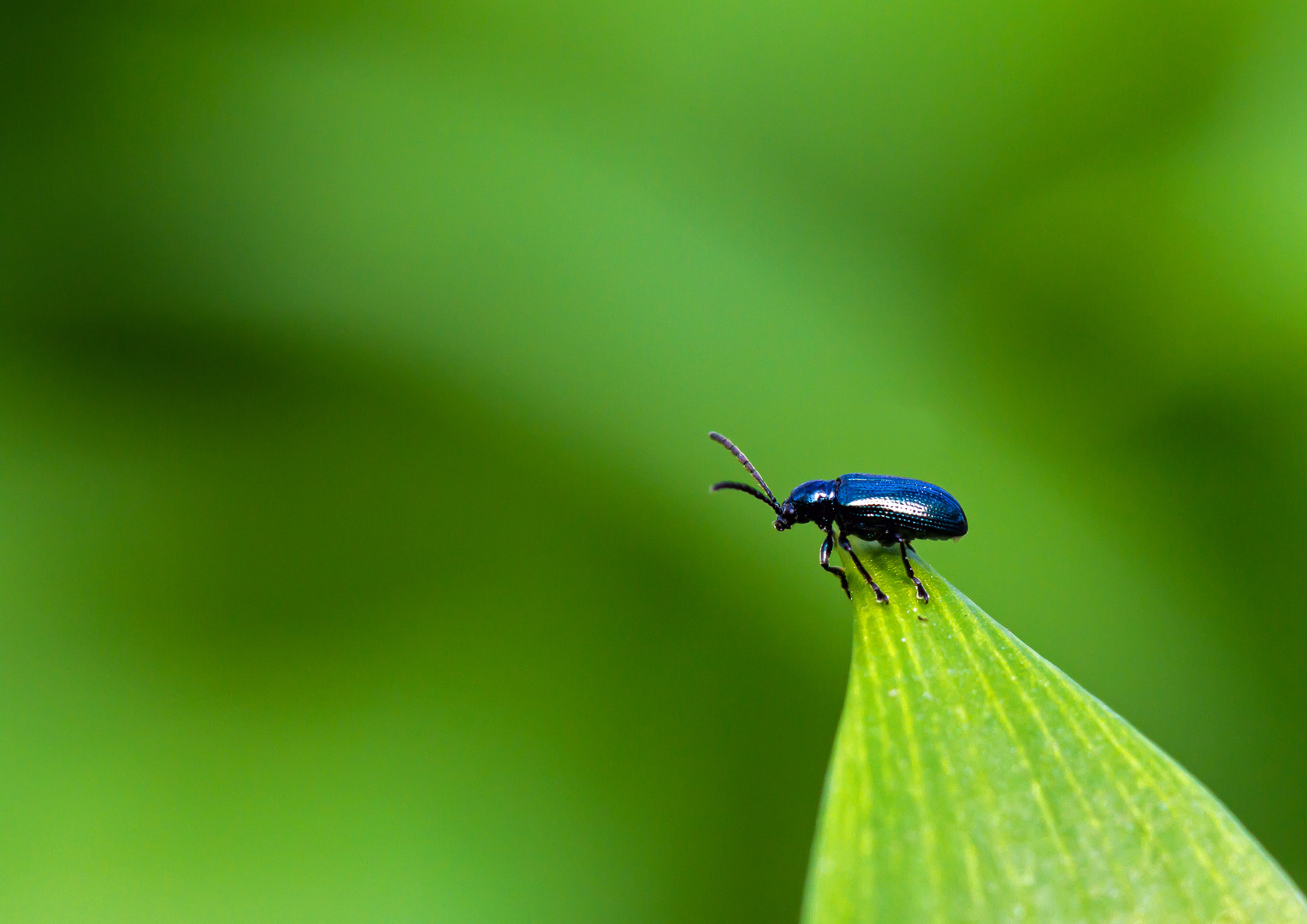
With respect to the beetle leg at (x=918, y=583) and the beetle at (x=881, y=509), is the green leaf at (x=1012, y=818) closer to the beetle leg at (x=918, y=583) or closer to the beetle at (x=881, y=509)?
the beetle leg at (x=918, y=583)

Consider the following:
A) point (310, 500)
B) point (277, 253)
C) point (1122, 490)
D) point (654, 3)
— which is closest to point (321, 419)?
point (310, 500)

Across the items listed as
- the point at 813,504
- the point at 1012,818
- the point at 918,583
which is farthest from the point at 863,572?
the point at 1012,818

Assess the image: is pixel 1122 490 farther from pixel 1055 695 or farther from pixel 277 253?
pixel 277 253

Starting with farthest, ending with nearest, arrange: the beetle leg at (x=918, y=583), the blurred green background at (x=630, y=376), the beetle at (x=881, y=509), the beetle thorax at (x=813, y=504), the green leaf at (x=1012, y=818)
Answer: the blurred green background at (x=630, y=376) < the beetle thorax at (x=813, y=504) < the beetle at (x=881, y=509) < the beetle leg at (x=918, y=583) < the green leaf at (x=1012, y=818)

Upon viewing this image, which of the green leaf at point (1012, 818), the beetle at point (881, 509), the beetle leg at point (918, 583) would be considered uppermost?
the beetle at point (881, 509)

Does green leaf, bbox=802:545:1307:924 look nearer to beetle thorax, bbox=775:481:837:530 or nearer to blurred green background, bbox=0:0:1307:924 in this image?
→ beetle thorax, bbox=775:481:837:530

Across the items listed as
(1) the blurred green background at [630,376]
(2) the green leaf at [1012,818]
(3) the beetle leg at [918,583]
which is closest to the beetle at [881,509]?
(3) the beetle leg at [918,583]

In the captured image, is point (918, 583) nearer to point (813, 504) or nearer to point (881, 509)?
point (881, 509)

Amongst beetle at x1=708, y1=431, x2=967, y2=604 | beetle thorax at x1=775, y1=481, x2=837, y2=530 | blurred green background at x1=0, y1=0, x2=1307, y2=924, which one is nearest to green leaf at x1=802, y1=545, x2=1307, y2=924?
beetle at x1=708, y1=431, x2=967, y2=604
